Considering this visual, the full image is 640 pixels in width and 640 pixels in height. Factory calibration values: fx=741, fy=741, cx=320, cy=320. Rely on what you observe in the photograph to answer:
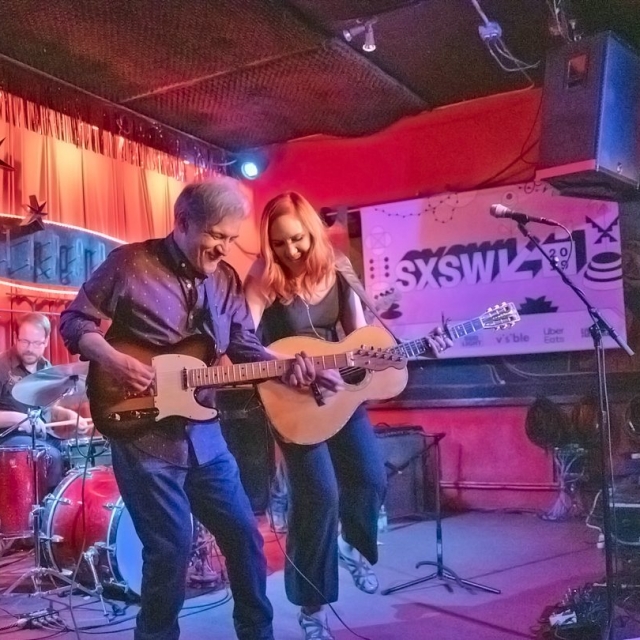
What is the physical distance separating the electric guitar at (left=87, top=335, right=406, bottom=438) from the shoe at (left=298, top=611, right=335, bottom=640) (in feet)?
3.07

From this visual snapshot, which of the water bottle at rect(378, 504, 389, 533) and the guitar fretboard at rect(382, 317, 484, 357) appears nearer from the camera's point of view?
the guitar fretboard at rect(382, 317, 484, 357)

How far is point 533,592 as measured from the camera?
3512 millimetres

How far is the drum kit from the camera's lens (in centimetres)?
363

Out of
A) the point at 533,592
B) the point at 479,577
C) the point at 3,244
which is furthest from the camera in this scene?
the point at 3,244

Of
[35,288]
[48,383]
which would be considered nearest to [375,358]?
[48,383]

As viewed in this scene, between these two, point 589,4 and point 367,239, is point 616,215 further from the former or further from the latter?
point 367,239

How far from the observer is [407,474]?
5309mm

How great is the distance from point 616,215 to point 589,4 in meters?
1.52

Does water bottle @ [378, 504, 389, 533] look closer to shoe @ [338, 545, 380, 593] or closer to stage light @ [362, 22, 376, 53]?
shoe @ [338, 545, 380, 593]

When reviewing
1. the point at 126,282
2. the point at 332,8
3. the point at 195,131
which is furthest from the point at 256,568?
the point at 195,131

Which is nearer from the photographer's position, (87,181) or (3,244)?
(3,244)

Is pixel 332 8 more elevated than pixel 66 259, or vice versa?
pixel 332 8

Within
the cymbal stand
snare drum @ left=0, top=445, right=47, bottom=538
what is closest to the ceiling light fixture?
the cymbal stand

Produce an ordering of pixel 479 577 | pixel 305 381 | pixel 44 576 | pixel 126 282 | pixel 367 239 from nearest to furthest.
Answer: pixel 126 282 < pixel 305 381 < pixel 479 577 < pixel 44 576 < pixel 367 239
